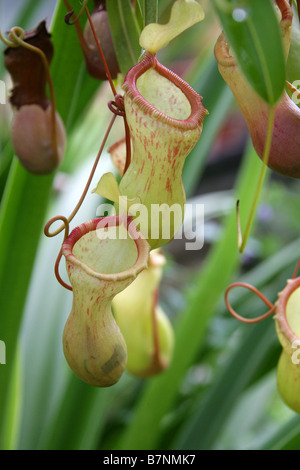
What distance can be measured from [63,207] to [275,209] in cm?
91

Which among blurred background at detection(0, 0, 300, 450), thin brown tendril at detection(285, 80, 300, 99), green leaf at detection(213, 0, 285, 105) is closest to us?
green leaf at detection(213, 0, 285, 105)

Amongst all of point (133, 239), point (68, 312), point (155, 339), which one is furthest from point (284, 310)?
point (68, 312)

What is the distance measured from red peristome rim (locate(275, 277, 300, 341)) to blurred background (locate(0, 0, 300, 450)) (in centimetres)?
16

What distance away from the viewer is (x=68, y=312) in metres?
0.79

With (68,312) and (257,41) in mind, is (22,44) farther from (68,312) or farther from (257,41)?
(68,312)

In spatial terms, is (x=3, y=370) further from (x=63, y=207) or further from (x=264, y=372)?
(x=264, y=372)

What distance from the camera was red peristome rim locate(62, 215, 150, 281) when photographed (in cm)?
32

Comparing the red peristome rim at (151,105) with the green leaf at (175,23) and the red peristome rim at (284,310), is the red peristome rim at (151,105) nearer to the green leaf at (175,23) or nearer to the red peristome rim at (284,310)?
the green leaf at (175,23)

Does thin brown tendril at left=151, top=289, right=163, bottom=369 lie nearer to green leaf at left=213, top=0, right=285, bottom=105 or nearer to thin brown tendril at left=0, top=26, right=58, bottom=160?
thin brown tendril at left=0, top=26, right=58, bottom=160

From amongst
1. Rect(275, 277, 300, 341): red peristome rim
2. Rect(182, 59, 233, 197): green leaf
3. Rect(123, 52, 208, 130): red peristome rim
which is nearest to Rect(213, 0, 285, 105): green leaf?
Rect(123, 52, 208, 130): red peristome rim

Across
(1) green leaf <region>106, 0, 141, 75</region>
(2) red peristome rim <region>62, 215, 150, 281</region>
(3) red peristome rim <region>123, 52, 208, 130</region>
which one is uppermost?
(1) green leaf <region>106, 0, 141, 75</region>
